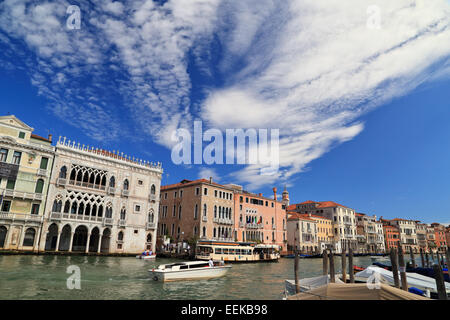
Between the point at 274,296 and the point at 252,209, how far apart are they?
106 feet

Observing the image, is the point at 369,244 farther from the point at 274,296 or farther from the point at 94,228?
the point at 274,296

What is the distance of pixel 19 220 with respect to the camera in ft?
89.4

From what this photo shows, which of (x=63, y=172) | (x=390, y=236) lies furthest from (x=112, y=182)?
→ (x=390, y=236)

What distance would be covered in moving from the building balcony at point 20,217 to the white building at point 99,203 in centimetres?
80

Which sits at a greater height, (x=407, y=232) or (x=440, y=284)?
(x=407, y=232)

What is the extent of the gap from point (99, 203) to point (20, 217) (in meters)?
7.32

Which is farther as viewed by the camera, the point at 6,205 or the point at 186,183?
the point at 186,183

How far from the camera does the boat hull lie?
16877mm

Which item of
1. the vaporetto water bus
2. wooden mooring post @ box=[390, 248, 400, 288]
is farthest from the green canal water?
the vaporetto water bus

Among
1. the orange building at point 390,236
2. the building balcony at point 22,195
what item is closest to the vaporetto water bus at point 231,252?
the building balcony at point 22,195

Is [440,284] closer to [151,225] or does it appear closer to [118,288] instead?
[118,288]

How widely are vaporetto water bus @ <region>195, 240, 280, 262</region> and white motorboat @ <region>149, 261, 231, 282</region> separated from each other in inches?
408

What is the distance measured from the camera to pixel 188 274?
18156 millimetres
